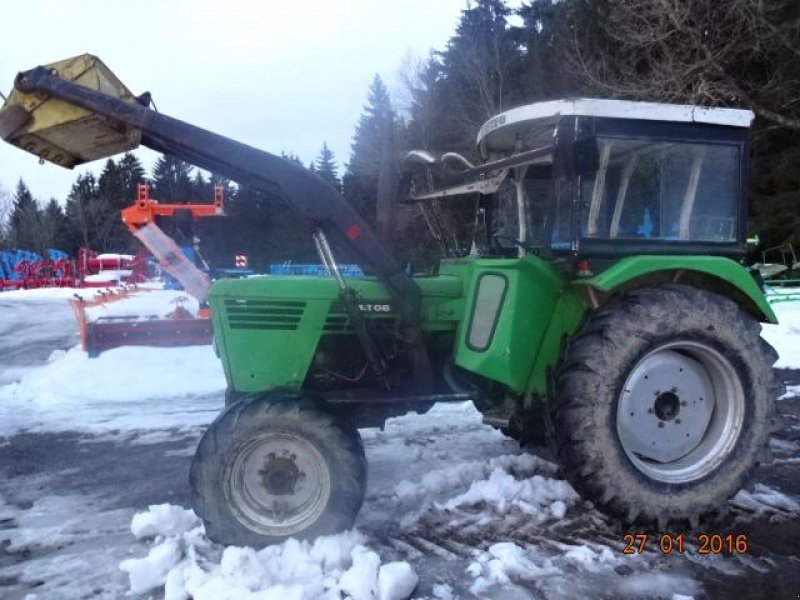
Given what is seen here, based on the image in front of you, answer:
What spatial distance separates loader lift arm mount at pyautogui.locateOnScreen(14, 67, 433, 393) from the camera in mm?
3592

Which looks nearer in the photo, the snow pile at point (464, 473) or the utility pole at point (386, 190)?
the utility pole at point (386, 190)

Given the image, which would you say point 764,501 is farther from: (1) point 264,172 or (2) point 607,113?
(1) point 264,172

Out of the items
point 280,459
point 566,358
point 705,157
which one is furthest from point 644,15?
point 280,459

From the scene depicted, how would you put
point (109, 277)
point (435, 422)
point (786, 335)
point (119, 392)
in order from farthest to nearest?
point (109, 277), point (786, 335), point (119, 392), point (435, 422)

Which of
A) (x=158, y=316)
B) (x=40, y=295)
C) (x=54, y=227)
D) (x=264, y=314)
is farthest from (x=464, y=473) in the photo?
(x=54, y=227)

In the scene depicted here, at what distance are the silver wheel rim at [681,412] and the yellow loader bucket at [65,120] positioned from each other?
3.25 meters

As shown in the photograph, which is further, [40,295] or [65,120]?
[40,295]

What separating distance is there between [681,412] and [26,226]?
5867 centimetres

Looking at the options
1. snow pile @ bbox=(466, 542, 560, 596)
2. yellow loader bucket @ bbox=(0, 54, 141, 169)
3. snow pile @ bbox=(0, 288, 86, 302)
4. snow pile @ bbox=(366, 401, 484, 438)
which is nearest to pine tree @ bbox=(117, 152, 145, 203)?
snow pile @ bbox=(0, 288, 86, 302)

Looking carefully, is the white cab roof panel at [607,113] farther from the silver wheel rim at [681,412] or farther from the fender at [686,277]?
the silver wheel rim at [681,412]

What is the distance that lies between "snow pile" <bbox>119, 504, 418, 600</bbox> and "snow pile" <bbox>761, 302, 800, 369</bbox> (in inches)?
307
